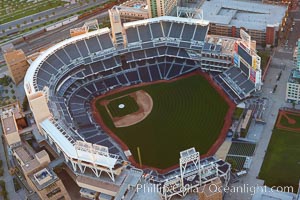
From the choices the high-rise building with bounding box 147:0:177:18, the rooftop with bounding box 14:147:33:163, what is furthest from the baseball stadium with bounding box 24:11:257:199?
the rooftop with bounding box 14:147:33:163

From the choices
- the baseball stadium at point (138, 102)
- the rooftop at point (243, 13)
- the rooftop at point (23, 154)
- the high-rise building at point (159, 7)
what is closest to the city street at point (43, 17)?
the high-rise building at point (159, 7)

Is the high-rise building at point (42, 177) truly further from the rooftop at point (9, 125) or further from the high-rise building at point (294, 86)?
the high-rise building at point (294, 86)

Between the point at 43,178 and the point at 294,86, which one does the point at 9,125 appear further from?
the point at 294,86

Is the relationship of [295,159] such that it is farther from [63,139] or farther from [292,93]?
[63,139]

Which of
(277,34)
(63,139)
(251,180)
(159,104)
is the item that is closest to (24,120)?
(63,139)

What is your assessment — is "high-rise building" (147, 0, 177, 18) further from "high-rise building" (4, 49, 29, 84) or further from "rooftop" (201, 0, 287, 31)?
"high-rise building" (4, 49, 29, 84)
